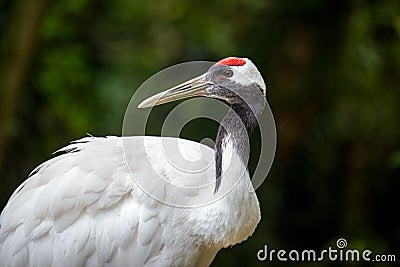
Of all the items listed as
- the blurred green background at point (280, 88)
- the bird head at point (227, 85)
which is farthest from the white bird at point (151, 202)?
the blurred green background at point (280, 88)

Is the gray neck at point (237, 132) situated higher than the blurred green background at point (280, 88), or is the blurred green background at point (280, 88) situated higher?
the gray neck at point (237, 132)

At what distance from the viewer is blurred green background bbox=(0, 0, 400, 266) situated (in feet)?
21.2

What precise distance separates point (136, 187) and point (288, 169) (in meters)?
3.42

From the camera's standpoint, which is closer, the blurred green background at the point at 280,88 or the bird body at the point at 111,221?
the bird body at the point at 111,221

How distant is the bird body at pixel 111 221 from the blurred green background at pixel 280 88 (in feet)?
7.73

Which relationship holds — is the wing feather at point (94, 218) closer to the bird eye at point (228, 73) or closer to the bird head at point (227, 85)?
the bird head at point (227, 85)

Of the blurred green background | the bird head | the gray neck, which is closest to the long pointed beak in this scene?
the bird head

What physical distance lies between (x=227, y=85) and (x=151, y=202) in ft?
2.10

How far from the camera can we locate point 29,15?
5.72 meters

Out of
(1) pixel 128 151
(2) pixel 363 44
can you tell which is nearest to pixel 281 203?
(2) pixel 363 44

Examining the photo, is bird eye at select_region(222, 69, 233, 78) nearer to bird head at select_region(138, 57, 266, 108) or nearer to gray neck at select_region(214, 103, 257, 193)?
bird head at select_region(138, 57, 266, 108)

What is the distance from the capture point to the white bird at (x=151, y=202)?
3.42m

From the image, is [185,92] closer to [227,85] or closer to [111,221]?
[227,85]

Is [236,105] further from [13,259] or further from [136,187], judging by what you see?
[13,259]
